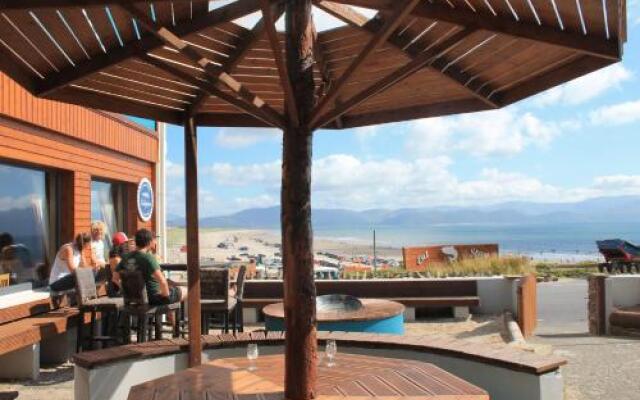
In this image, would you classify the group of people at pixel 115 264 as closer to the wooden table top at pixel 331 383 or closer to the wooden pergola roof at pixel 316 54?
the wooden pergola roof at pixel 316 54

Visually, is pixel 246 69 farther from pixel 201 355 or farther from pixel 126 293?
pixel 126 293

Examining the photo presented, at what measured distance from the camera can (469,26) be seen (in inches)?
148

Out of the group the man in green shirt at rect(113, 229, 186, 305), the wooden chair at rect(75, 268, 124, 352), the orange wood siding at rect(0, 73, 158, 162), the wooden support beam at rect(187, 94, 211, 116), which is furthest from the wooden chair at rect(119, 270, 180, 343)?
the orange wood siding at rect(0, 73, 158, 162)

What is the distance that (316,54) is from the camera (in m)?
4.88

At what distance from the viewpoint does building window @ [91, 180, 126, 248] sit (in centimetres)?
1237

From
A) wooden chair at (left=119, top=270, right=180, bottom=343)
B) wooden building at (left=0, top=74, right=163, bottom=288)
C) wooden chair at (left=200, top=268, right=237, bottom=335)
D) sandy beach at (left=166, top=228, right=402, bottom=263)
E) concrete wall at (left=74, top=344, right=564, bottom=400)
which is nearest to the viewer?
concrete wall at (left=74, top=344, right=564, bottom=400)

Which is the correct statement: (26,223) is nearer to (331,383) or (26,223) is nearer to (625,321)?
(331,383)

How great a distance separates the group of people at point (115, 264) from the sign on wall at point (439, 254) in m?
8.31

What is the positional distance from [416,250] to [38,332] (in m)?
11.0

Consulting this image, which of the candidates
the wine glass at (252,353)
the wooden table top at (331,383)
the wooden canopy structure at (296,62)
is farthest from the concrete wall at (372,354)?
the wine glass at (252,353)

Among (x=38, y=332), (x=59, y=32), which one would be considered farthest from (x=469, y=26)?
(x=38, y=332)

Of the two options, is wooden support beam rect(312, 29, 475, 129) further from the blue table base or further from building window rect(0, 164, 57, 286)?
building window rect(0, 164, 57, 286)

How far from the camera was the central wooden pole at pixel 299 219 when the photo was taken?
10.9 ft

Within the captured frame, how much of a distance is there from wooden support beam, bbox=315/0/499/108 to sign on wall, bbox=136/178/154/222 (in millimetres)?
10316
